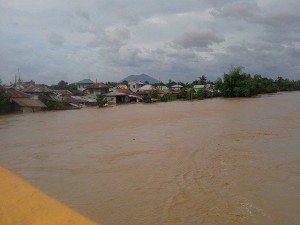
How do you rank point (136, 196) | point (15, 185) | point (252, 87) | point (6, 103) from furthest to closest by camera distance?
point (252, 87) < point (6, 103) < point (15, 185) < point (136, 196)

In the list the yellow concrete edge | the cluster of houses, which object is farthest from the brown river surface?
the cluster of houses

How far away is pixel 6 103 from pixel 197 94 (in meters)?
25.7

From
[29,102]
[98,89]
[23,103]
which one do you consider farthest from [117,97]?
[23,103]

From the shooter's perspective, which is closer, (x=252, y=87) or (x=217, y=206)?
(x=217, y=206)

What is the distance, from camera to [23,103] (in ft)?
98.7

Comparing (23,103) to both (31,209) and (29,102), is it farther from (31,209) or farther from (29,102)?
(31,209)

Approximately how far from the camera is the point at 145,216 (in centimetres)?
530

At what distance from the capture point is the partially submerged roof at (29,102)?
29844 mm

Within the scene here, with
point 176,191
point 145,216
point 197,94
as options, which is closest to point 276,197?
point 176,191

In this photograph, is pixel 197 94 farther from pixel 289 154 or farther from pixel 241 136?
pixel 289 154

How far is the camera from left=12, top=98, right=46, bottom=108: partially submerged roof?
2984 centimetres

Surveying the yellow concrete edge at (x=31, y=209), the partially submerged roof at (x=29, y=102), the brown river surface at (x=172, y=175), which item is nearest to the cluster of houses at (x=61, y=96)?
the partially submerged roof at (x=29, y=102)

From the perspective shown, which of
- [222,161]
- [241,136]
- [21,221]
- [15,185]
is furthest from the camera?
[241,136]

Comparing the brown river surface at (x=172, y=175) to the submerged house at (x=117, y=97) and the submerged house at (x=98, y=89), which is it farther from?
the submerged house at (x=98, y=89)
